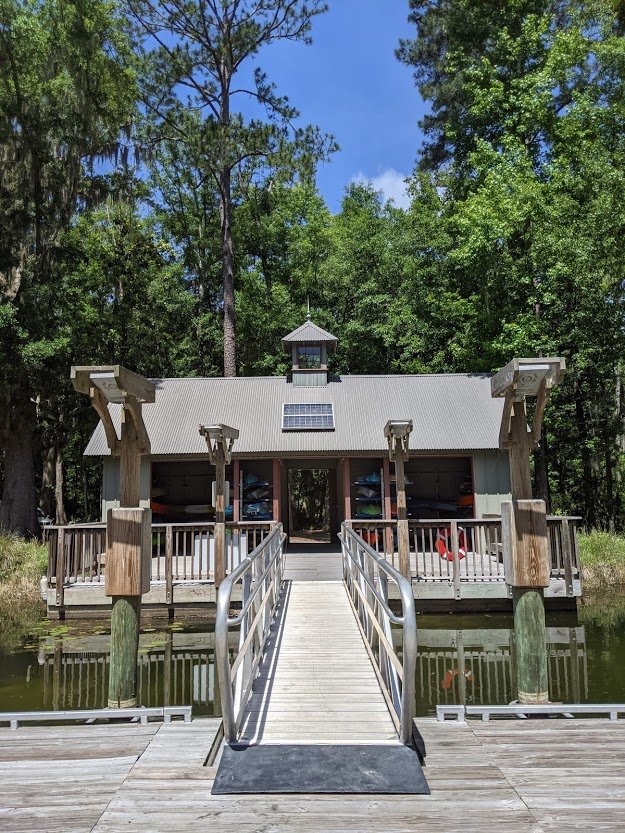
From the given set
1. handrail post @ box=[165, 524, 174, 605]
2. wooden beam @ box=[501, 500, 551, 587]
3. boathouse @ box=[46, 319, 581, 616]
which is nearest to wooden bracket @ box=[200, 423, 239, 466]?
boathouse @ box=[46, 319, 581, 616]

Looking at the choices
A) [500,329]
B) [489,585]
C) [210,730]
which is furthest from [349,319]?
[210,730]

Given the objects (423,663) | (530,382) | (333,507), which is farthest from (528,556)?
(333,507)

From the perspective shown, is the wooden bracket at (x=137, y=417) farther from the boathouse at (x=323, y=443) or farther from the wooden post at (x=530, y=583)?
the boathouse at (x=323, y=443)

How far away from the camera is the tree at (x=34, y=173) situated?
19.2m

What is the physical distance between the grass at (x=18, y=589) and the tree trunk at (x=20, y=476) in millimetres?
3399

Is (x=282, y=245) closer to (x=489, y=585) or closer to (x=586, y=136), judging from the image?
(x=586, y=136)

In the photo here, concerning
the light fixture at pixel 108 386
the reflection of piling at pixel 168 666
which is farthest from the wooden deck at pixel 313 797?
the reflection of piling at pixel 168 666

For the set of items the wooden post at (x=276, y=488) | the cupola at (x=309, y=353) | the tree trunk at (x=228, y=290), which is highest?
the tree trunk at (x=228, y=290)

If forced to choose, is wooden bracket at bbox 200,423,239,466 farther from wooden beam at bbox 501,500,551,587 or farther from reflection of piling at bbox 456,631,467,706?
wooden beam at bbox 501,500,551,587

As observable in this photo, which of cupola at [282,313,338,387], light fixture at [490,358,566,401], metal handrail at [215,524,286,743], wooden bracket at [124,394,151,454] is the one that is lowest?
metal handrail at [215,524,286,743]

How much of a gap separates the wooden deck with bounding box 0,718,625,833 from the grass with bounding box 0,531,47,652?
6.60m

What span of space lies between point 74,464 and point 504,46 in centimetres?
2378

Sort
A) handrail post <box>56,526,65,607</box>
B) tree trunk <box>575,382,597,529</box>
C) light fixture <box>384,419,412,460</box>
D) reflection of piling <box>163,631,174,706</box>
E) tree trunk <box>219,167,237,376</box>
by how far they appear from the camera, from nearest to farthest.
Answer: reflection of piling <box>163,631,174,706</box>, light fixture <box>384,419,412,460</box>, handrail post <box>56,526,65,607</box>, tree trunk <box>575,382,597,529</box>, tree trunk <box>219,167,237,376</box>

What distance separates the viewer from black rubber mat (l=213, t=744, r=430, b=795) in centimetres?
351
